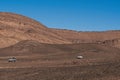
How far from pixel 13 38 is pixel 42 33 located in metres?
24.2

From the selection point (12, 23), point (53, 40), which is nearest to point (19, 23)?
point (12, 23)

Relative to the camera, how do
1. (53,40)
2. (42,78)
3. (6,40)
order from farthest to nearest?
(53,40), (6,40), (42,78)

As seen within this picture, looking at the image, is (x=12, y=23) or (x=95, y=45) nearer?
(x=95, y=45)

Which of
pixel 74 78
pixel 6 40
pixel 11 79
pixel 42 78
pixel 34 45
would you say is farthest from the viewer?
pixel 6 40

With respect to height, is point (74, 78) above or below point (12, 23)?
below

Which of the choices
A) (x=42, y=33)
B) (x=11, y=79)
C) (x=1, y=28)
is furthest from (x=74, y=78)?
(x=42, y=33)

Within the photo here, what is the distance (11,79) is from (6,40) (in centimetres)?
10502

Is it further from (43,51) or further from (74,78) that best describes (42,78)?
(43,51)

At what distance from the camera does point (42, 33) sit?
167 metres

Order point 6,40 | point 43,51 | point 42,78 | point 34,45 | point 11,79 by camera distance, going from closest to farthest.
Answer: point 42,78
point 11,79
point 43,51
point 34,45
point 6,40

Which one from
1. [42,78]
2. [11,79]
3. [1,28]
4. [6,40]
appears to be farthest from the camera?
[1,28]

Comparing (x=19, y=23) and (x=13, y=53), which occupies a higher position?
(x=19, y=23)

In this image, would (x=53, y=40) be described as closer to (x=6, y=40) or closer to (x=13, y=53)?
(x=6, y=40)

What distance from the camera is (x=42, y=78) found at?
1316 inches
